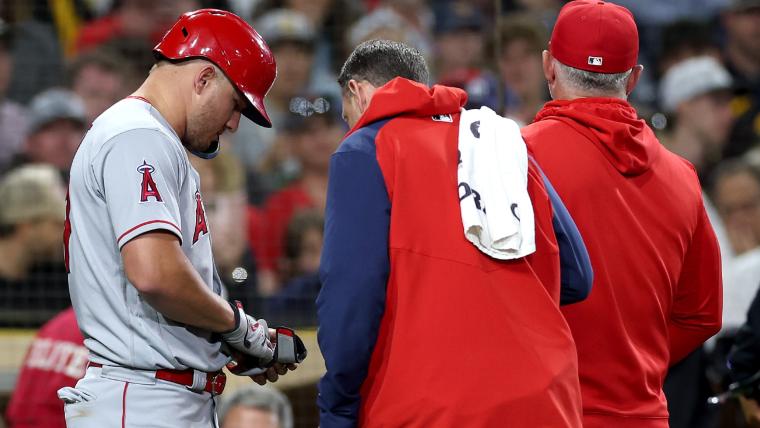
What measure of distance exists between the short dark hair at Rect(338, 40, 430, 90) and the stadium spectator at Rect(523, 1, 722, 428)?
42cm

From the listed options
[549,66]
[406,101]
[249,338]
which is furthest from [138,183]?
[549,66]

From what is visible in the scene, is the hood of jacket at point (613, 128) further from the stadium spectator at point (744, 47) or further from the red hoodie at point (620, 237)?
the stadium spectator at point (744, 47)

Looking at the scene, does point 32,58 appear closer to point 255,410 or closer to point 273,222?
point 273,222

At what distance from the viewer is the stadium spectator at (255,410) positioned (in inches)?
204

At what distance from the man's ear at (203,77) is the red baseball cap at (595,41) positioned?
3.26 ft

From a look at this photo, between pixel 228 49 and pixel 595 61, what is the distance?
1025 mm

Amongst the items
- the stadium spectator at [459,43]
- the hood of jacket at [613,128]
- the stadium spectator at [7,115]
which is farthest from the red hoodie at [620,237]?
the stadium spectator at [7,115]

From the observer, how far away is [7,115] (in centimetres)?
738

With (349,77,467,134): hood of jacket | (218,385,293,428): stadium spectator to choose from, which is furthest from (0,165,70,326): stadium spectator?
(349,77,467,134): hood of jacket

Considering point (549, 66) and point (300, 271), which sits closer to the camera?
point (549, 66)

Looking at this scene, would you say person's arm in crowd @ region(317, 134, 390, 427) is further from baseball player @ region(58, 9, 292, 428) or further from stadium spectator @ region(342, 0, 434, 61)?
stadium spectator @ region(342, 0, 434, 61)

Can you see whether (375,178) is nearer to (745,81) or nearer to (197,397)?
(197,397)

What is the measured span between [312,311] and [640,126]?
3.16 meters

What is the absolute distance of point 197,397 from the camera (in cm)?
312
